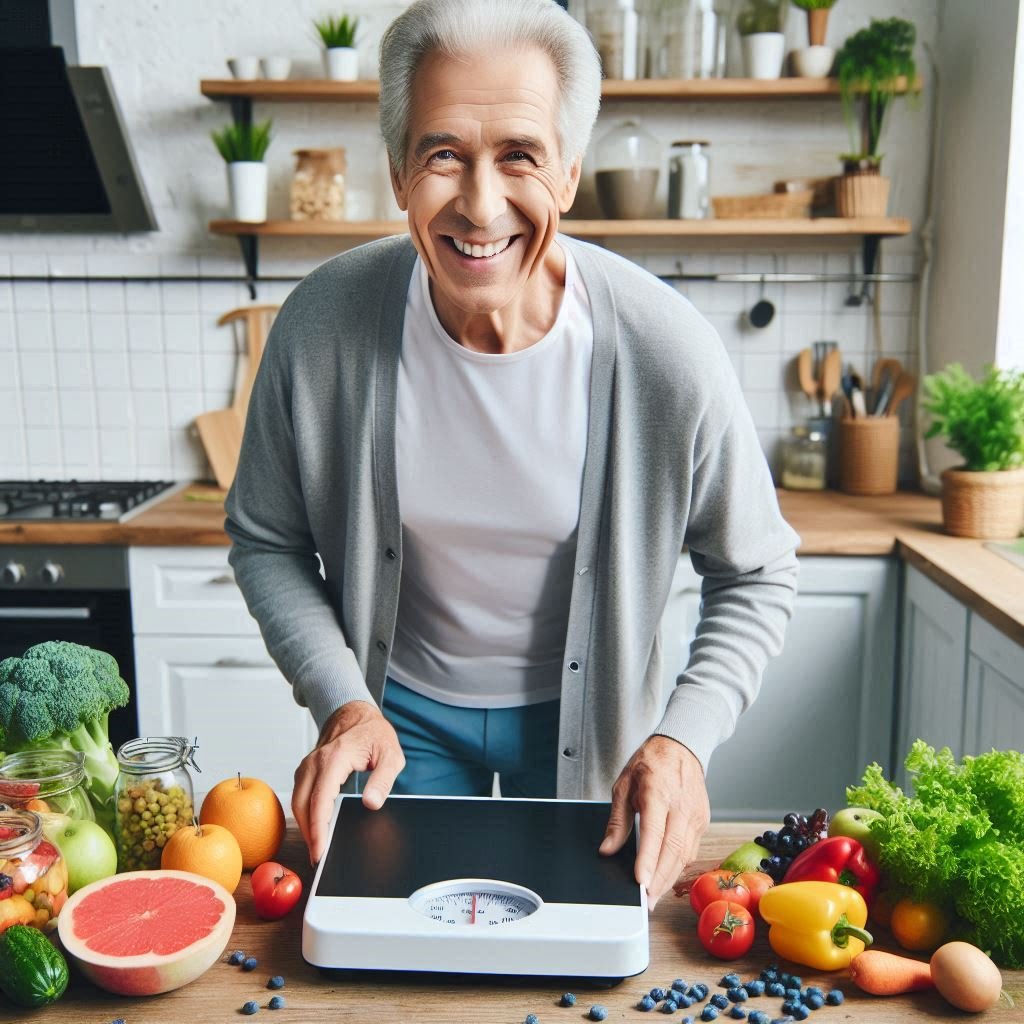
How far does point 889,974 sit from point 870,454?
222 cm

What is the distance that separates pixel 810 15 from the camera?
281 centimetres

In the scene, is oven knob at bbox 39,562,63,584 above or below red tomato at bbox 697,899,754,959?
below

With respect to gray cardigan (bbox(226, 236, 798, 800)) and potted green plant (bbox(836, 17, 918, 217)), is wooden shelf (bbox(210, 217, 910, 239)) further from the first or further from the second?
gray cardigan (bbox(226, 236, 798, 800))

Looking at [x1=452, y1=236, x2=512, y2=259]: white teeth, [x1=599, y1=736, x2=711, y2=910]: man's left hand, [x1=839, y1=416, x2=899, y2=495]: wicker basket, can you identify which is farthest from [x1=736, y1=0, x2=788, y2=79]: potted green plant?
[x1=599, y1=736, x2=711, y2=910]: man's left hand

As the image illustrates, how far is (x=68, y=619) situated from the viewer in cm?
263

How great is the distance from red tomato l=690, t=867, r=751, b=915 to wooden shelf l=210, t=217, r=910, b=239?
2019mm

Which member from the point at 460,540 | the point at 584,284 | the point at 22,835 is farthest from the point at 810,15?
the point at 22,835

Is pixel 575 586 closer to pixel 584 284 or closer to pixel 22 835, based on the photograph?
pixel 584 284

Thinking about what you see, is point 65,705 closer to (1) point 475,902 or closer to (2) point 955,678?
(1) point 475,902

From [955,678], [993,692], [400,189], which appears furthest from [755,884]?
[955,678]

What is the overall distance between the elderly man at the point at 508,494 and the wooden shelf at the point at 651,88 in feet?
5.21

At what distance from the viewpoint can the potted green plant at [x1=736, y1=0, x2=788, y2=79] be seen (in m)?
2.81

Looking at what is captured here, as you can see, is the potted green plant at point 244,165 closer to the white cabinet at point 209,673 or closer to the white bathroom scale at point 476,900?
the white cabinet at point 209,673

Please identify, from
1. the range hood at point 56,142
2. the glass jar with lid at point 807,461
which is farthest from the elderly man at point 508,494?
the range hood at point 56,142
